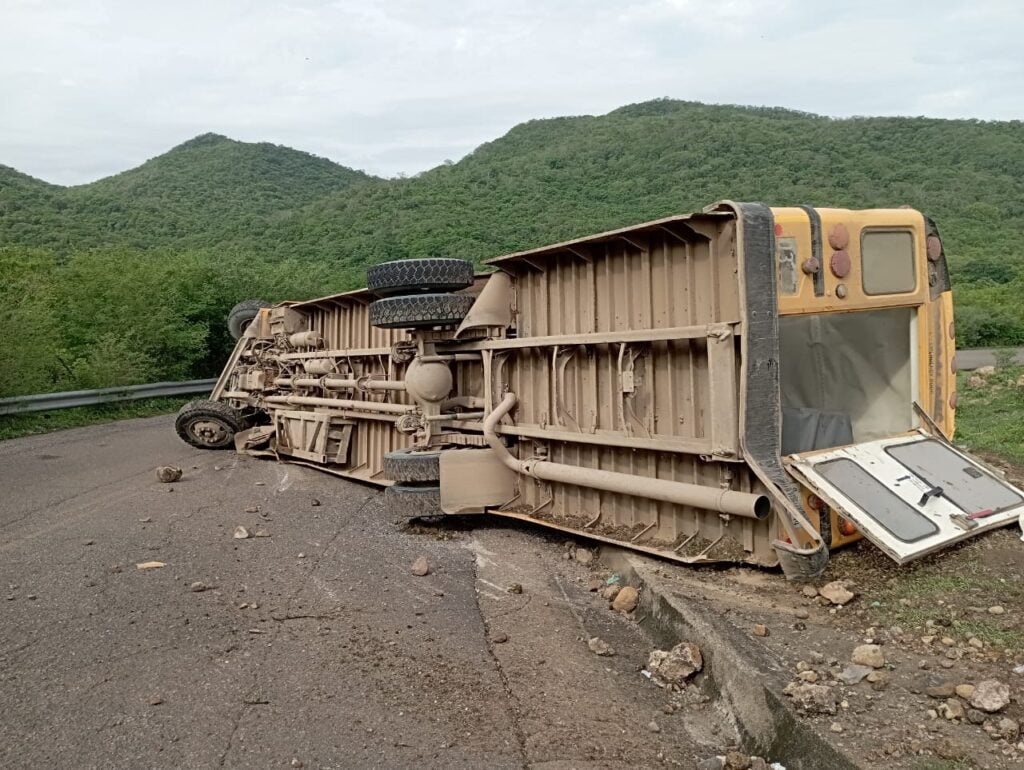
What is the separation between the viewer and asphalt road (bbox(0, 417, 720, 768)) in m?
2.94

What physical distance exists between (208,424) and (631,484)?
280 inches

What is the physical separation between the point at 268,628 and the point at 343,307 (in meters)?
5.18

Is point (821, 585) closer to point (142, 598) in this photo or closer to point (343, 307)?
point (142, 598)

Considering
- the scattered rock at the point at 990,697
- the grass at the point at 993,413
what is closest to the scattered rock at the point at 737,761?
the scattered rock at the point at 990,697

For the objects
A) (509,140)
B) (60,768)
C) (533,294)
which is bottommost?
(60,768)

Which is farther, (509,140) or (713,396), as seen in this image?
(509,140)

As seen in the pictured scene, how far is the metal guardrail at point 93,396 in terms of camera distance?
11.9m

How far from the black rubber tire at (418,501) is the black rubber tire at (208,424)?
4.80 m

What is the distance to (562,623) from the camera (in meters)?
4.21

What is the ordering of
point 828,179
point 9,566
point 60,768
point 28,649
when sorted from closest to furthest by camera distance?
point 60,768
point 28,649
point 9,566
point 828,179

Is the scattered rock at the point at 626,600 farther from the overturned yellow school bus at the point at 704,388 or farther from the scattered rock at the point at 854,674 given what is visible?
the scattered rock at the point at 854,674

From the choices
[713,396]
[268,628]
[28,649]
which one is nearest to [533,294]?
[713,396]

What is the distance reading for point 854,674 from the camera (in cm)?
304

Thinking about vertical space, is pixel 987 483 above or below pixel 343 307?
below
